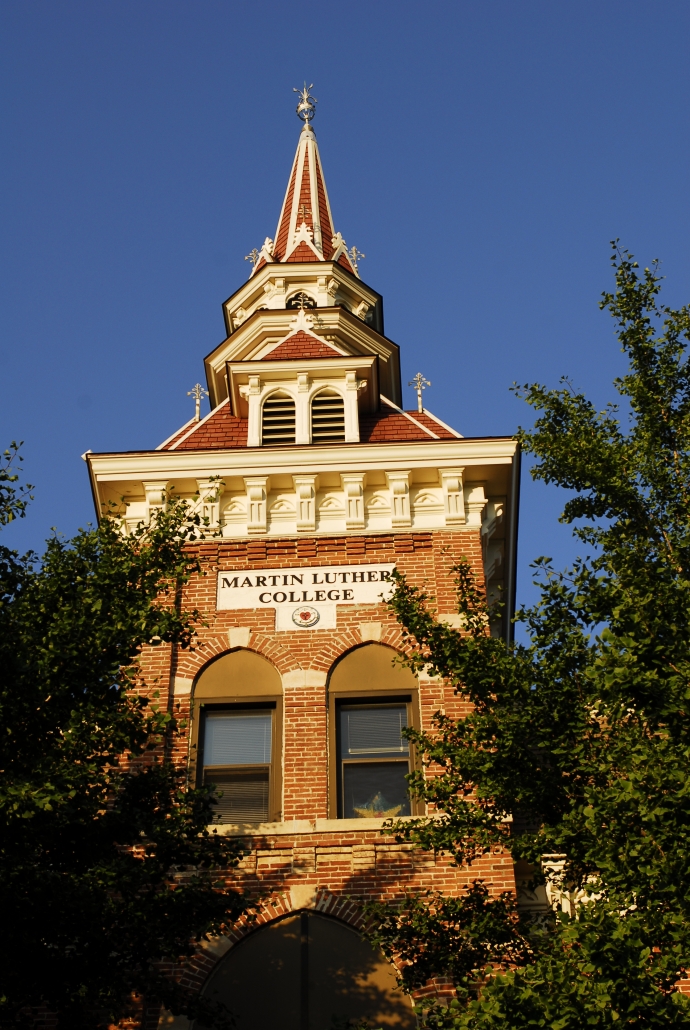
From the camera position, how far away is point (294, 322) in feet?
85.5

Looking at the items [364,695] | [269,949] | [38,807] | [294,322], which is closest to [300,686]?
[364,695]

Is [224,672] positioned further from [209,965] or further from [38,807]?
[38,807]

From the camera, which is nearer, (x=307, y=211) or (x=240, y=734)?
(x=240, y=734)

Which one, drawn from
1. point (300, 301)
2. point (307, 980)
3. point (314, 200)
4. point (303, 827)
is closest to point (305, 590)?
point (303, 827)

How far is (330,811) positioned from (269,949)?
2.06 metres

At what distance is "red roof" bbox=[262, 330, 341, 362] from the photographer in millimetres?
23266

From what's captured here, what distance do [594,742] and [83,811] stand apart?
4751mm

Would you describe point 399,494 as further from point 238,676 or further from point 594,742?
point 594,742

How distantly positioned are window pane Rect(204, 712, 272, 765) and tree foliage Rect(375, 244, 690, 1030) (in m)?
4.66

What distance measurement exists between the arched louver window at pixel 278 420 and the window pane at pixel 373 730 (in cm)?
587

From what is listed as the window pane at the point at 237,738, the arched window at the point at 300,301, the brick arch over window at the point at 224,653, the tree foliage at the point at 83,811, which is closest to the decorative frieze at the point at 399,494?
the brick arch over window at the point at 224,653

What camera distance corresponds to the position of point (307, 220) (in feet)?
105

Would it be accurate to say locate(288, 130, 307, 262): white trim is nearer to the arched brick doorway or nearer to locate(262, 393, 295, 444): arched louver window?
locate(262, 393, 295, 444): arched louver window

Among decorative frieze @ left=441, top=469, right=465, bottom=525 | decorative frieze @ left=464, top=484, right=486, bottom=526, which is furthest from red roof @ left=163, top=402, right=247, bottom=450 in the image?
decorative frieze @ left=464, top=484, right=486, bottom=526
